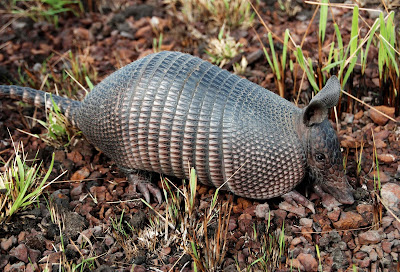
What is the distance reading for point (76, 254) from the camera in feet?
13.6

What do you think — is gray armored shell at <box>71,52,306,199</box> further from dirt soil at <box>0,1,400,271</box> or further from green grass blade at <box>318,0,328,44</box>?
green grass blade at <box>318,0,328,44</box>

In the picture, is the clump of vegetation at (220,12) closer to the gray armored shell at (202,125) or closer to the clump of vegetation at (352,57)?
the clump of vegetation at (352,57)

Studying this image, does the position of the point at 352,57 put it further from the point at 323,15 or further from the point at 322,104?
the point at 322,104

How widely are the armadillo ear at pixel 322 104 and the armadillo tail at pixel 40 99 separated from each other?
2.42m

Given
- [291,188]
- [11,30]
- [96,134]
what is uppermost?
[11,30]

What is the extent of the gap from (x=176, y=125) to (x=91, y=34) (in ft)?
10.8

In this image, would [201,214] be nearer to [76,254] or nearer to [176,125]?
[176,125]

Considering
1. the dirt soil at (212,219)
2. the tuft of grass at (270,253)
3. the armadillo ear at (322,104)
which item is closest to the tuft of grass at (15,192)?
the dirt soil at (212,219)

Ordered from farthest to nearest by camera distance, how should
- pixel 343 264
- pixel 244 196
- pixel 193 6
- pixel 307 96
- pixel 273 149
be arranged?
pixel 193 6
pixel 307 96
pixel 244 196
pixel 273 149
pixel 343 264

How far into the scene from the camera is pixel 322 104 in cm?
395

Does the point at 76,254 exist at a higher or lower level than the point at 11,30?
lower

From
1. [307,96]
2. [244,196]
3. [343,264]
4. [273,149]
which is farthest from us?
[307,96]

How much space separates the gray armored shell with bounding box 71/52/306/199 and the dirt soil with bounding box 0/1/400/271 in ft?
1.11

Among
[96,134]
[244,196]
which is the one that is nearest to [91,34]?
[96,134]
